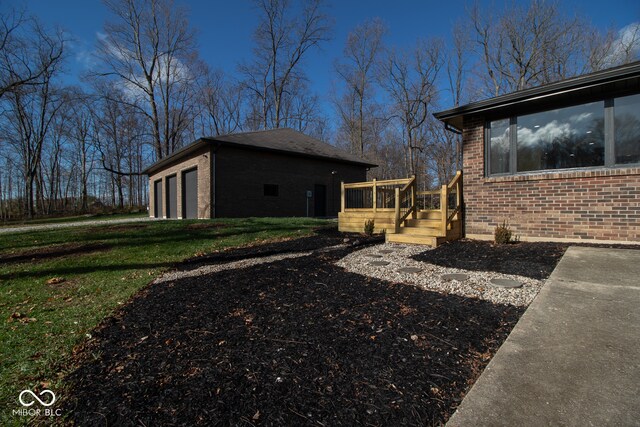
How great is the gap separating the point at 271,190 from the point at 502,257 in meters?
12.4

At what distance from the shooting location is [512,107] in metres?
6.02

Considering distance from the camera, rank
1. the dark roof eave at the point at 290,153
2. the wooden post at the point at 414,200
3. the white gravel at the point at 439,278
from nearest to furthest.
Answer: the white gravel at the point at 439,278 → the wooden post at the point at 414,200 → the dark roof eave at the point at 290,153

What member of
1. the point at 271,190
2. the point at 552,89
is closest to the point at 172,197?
the point at 271,190

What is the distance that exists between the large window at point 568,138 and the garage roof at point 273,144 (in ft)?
35.3

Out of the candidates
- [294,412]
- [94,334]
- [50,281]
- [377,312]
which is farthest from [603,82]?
[50,281]

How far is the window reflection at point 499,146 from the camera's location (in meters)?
6.21

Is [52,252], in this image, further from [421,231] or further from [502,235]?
[502,235]

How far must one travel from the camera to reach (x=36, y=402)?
169 cm

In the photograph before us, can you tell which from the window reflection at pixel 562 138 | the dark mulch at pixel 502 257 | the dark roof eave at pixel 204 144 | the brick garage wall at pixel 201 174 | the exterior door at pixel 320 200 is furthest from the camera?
the exterior door at pixel 320 200

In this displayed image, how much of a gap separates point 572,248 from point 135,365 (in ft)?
20.1

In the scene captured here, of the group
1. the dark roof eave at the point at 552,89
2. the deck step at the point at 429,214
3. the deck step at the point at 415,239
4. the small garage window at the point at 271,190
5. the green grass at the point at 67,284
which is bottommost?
the green grass at the point at 67,284

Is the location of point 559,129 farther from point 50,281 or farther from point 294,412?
point 50,281

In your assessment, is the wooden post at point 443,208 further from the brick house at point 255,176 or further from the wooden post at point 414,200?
the brick house at point 255,176

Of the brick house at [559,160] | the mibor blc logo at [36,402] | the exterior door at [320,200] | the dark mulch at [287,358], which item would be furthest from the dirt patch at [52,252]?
the exterior door at [320,200]
